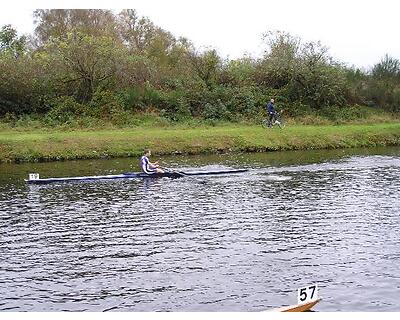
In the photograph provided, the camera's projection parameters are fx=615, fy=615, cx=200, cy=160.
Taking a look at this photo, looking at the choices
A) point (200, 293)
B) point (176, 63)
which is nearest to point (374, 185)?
point (200, 293)

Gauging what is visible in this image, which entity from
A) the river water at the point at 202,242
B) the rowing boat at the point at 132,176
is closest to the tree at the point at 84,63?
the river water at the point at 202,242

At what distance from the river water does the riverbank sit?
9542mm

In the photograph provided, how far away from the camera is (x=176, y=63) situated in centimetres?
7025

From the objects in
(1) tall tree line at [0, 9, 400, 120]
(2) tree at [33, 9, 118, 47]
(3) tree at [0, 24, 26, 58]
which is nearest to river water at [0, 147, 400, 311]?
(1) tall tree line at [0, 9, 400, 120]

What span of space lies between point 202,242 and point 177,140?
93.5ft

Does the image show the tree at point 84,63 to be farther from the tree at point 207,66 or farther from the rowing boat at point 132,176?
the rowing boat at point 132,176

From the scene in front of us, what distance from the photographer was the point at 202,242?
69.9 feet

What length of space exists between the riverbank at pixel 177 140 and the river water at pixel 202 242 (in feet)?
31.3

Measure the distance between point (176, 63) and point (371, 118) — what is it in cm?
2252

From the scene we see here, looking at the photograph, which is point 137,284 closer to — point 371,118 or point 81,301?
point 81,301

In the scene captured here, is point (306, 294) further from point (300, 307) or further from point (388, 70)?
point (388, 70)

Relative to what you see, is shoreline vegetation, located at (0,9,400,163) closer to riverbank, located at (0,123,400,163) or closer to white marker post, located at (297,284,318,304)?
riverbank, located at (0,123,400,163)

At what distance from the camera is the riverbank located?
45.3 m

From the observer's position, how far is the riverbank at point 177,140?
45281mm
